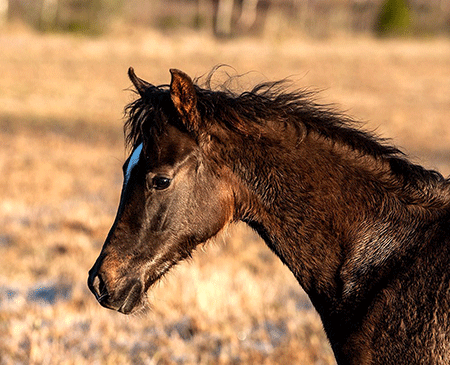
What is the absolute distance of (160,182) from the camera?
3.08m

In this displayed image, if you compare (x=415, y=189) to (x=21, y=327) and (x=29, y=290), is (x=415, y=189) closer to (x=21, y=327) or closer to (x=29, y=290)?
(x=21, y=327)

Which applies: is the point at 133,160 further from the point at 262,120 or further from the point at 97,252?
the point at 97,252

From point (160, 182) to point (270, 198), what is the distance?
575 millimetres

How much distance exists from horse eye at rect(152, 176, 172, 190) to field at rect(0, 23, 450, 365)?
0.58 metres

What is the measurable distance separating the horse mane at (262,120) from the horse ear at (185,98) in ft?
0.19

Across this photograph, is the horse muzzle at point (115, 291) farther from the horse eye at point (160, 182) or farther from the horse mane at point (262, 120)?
the horse mane at point (262, 120)

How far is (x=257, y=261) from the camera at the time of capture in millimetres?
7512

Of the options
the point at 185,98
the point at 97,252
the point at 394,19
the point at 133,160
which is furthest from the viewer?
the point at 394,19

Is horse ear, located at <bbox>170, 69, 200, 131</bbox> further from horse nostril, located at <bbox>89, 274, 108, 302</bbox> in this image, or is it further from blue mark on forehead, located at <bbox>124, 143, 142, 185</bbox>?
horse nostril, located at <bbox>89, 274, 108, 302</bbox>

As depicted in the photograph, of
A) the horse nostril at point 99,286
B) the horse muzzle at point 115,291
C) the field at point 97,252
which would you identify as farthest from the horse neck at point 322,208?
the horse nostril at point 99,286

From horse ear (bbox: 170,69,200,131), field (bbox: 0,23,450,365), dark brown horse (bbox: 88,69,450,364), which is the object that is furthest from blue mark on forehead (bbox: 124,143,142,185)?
field (bbox: 0,23,450,365)

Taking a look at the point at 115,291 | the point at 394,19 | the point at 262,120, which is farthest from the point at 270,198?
the point at 394,19

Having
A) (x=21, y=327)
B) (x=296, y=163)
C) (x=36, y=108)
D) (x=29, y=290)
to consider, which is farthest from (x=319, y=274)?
(x=36, y=108)

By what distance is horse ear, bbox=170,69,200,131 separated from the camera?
9.61ft
